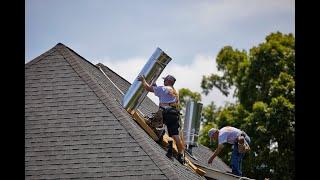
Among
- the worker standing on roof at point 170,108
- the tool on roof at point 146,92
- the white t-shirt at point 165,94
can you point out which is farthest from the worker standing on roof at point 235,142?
the white t-shirt at point 165,94

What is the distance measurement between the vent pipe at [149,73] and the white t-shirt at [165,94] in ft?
1.35

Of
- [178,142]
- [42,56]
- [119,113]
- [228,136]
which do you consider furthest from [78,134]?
[228,136]

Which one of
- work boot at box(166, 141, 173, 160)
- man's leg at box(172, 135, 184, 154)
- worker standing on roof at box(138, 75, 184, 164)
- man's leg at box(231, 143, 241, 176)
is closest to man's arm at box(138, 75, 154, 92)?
worker standing on roof at box(138, 75, 184, 164)

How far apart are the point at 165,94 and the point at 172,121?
0.56m

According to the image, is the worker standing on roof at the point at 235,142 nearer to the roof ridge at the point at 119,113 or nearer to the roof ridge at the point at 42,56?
the roof ridge at the point at 119,113

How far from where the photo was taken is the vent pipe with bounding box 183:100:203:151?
52.9 ft

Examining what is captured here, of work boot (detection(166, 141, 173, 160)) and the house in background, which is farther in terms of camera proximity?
work boot (detection(166, 141, 173, 160))

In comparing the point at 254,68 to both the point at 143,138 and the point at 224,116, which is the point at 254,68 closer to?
the point at 224,116

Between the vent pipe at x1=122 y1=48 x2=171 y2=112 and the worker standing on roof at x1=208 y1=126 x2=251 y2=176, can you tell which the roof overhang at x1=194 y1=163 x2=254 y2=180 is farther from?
the vent pipe at x1=122 y1=48 x2=171 y2=112

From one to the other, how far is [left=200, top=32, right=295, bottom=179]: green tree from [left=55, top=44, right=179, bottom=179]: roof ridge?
1796 cm

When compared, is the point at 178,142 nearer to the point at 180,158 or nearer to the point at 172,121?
the point at 180,158

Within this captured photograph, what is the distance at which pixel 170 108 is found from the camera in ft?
35.7
